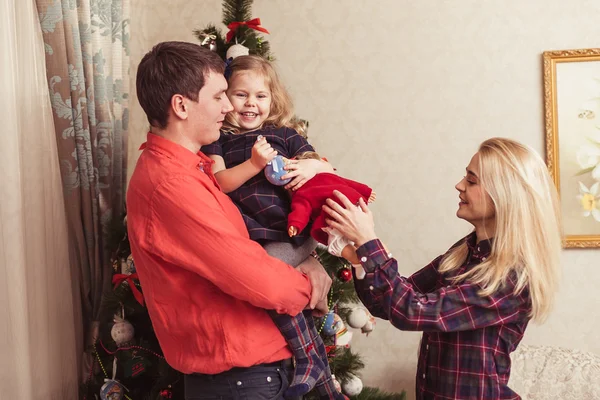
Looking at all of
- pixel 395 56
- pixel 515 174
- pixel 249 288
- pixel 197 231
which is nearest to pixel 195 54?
pixel 197 231

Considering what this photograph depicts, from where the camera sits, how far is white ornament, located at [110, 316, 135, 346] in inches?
98.5

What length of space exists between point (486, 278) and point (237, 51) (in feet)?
4.26

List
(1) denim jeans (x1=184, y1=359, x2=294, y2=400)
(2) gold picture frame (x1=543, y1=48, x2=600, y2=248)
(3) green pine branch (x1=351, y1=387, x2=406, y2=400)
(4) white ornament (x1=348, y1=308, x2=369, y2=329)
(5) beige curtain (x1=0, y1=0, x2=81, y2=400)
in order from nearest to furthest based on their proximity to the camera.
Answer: (1) denim jeans (x1=184, y1=359, x2=294, y2=400) → (5) beige curtain (x1=0, y1=0, x2=81, y2=400) → (4) white ornament (x1=348, y1=308, x2=369, y2=329) → (3) green pine branch (x1=351, y1=387, x2=406, y2=400) → (2) gold picture frame (x1=543, y1=48, x2=600, y2=248)

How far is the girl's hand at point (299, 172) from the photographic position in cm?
190

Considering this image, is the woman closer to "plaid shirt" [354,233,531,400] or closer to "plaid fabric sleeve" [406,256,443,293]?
"plaid shirt" [354,233,531,400]

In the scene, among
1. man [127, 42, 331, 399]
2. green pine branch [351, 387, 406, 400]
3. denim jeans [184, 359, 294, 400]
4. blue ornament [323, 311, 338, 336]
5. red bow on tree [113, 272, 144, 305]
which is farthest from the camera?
green pine branch [351, 387, 406, 400]

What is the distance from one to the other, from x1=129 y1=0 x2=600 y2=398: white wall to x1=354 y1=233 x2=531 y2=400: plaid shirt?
1.45 m

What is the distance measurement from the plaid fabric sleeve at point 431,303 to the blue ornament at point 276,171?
12.3 inches

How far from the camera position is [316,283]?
69.9 inches

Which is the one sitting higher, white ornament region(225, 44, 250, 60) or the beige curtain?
white ornament region(225, 44, 250, 60)

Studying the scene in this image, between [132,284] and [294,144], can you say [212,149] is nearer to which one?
[294,144]

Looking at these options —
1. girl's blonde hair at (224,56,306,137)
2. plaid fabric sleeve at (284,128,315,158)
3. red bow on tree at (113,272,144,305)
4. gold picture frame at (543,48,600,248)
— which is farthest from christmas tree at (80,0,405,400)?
gold picture frame at (543,48,600,248)

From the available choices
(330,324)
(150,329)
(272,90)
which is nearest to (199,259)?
(272,90)

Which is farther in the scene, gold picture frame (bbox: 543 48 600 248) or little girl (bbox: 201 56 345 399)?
gold picture frame (bbox: 543 48 600 248)
